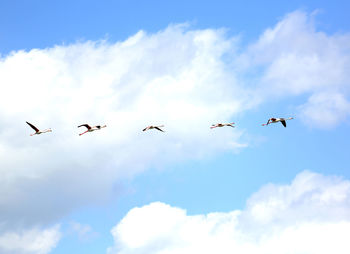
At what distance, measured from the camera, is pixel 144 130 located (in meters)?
167

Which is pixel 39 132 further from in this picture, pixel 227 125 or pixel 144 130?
pixel 227 125

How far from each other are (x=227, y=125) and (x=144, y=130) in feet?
87.9

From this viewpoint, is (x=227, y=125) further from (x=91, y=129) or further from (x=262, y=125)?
(x=91, y=129)

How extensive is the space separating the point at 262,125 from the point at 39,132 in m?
73.1

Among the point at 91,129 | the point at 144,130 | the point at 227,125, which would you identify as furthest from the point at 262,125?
the point at 91,129

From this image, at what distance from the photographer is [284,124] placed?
179 m

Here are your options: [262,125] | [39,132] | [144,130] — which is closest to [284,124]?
[262,125]

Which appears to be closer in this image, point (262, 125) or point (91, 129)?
point (262, 125)

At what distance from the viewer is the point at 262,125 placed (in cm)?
16138

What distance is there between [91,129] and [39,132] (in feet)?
57.1

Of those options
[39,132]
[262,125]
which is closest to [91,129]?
[39,132]

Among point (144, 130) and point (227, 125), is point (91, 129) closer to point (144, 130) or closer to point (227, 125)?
point (144, 130)

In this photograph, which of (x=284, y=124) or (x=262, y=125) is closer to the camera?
(x=262, y=125)
